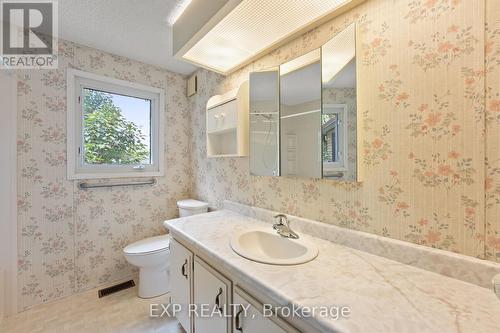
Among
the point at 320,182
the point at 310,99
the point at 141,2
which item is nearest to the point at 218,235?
the point at 320,182

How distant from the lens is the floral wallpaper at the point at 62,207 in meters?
1.61

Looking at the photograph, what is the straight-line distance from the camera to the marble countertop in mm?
544

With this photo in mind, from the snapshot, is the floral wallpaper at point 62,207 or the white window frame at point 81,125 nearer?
the floral wallpaper at point 62,207

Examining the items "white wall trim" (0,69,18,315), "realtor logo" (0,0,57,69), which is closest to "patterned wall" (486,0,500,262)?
"realtor logo" (0,0,57,69)

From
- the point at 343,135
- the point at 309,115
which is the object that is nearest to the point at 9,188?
the point at 309,115

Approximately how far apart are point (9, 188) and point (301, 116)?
2.13m

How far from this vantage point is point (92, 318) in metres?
1.57

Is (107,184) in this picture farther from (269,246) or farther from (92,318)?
(269,246)

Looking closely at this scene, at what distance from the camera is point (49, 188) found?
170 cm

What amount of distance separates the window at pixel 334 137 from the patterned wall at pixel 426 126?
83mm

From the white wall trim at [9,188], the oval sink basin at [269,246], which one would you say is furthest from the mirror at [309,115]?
the white wall trim at [9,188]

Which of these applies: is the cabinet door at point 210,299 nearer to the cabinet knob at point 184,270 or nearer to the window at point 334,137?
the cabinet knob at point 184,270

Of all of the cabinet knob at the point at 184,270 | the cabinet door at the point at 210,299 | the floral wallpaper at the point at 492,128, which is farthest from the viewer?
the cabinet knob at the point at 184,270

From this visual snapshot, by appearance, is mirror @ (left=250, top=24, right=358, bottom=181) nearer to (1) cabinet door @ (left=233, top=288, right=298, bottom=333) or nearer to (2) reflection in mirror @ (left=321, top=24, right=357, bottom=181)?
(2) reflection in mirror @ (left=321, top=24, right=357, bottom=181)
